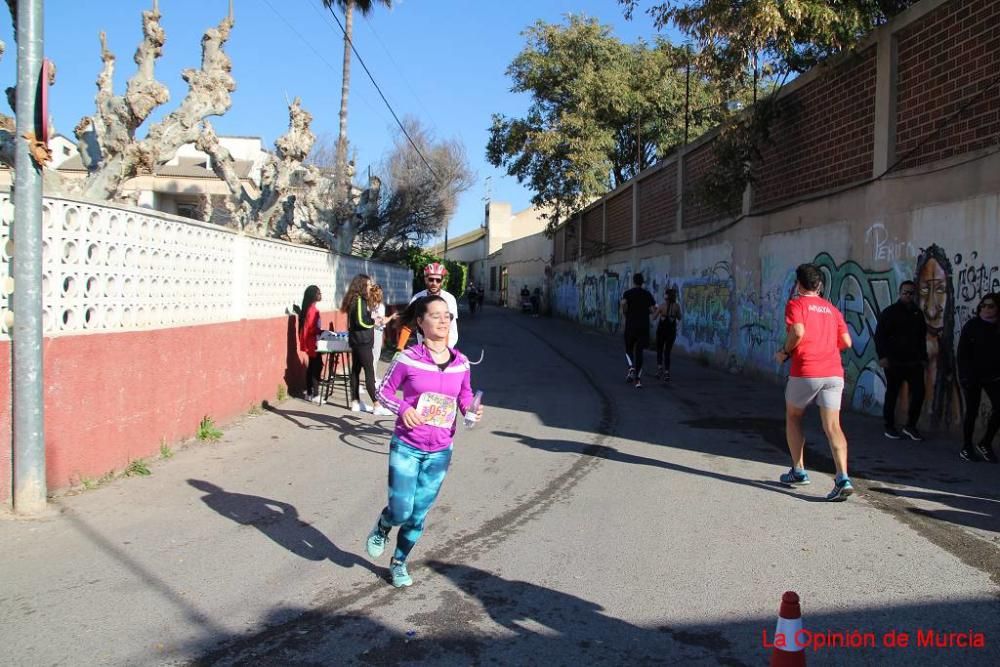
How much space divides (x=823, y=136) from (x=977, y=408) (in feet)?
19.2

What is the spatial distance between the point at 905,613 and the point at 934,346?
5724 mm

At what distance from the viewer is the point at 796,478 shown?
6.62 meters

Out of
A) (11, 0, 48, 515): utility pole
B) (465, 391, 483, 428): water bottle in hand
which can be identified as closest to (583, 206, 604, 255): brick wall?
(11, 0, 48, 515): utility pole

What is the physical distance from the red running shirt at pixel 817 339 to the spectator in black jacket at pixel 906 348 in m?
2.65

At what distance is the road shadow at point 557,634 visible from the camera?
11.8ft

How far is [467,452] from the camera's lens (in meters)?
8.04

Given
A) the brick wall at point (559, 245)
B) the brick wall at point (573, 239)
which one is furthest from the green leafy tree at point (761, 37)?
the brick wall at point (559, 245)

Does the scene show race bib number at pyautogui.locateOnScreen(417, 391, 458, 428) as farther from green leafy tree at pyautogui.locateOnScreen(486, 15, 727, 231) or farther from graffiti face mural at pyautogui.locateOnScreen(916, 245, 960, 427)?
green leafy tree at pyautogui.locateOnScreen(486, 15, 727, 231)

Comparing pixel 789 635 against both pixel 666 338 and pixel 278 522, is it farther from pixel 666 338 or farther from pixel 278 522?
pixel 666 338

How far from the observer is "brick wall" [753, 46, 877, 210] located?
10.9 metres

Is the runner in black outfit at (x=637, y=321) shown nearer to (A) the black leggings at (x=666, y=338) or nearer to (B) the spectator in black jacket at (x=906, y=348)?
(A) the black leggings at (x=666, y=338)

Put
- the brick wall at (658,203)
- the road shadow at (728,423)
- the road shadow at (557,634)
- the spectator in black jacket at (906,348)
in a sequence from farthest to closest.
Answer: the brick wall at (658,203), the spectator in black jacket at (906,348), the road shadow at (728,423), the road shadow at (557,634)

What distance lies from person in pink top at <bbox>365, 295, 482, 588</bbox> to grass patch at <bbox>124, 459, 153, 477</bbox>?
3.17m

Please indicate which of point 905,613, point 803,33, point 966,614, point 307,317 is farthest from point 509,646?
point 803,33
